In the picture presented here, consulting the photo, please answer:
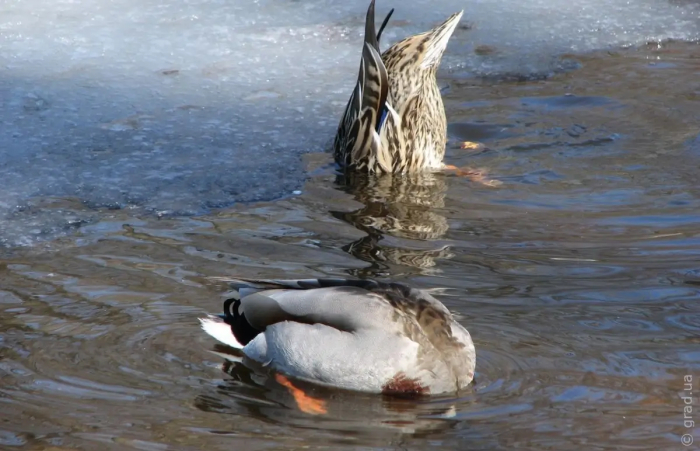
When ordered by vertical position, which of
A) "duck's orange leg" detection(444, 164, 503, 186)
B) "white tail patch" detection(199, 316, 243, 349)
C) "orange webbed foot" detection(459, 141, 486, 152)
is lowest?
"white tail patch" detection(199, 316, 243, 349)

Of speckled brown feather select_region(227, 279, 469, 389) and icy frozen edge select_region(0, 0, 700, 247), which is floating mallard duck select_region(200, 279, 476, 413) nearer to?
speckled brown feather select_region(227, 279, 469, 389)

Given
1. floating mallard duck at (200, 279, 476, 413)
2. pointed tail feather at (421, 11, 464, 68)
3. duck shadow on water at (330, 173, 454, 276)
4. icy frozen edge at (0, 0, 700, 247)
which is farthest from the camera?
pointed tail feather at (421, 11, 464, 68)

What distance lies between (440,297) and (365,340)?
2.46 feet

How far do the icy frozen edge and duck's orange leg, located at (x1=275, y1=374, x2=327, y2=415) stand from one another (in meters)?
1.75

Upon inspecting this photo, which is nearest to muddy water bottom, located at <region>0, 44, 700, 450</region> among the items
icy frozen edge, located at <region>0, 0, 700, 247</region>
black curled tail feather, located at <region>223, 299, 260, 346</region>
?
black curled tail feather, located at <region>223, 299, 260, 346</region>

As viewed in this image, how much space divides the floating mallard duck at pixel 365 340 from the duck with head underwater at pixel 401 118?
2.58 meters

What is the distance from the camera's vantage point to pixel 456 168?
6.36 m

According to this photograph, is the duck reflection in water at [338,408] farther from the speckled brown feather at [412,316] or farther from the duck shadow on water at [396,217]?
the duck shadow on water at [396,217]

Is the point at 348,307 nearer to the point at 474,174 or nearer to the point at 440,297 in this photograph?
the point at 440,297

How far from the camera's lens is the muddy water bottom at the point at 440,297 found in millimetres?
3305

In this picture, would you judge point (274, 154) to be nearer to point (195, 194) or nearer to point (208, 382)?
point (195, 194)

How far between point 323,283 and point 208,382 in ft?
1.68

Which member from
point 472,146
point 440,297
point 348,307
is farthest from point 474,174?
point 348,307

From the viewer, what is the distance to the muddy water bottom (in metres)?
3.30
